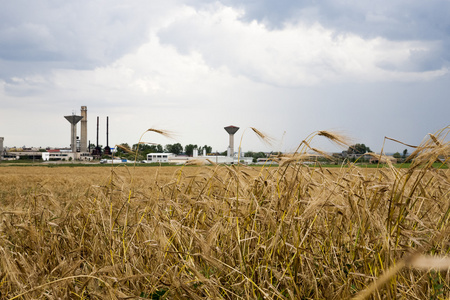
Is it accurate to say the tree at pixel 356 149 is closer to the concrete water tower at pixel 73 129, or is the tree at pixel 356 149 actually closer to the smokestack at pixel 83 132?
the concrete water tower at pixel 73 129

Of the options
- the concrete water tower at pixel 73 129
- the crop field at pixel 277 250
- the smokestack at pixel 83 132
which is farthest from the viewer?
the smokestack at pixel 83 132

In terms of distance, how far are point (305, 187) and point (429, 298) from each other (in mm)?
1002

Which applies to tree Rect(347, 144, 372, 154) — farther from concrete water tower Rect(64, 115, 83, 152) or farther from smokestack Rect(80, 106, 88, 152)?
smokestack Rect(80, 106, 88, 152)

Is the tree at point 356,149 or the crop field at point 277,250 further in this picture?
the tree at point 356,149

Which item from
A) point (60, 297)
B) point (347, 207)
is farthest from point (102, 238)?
point (347, 207)

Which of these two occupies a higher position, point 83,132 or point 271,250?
point 83,132

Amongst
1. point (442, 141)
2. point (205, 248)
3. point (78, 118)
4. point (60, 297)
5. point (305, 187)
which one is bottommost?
point (60, 297)

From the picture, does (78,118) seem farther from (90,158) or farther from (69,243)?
(69,243)

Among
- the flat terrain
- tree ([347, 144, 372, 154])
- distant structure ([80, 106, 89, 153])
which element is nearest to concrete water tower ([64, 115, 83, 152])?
distant structure ([80, 106, 89, 153])

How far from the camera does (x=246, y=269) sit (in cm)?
226

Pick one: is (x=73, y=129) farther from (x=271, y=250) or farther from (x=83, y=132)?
(x=271, y=250)

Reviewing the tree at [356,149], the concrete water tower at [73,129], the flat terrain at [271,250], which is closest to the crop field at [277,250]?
the flat terrain at [271,250]

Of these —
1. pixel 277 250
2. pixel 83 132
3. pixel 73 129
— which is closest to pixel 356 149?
pixel 277 250

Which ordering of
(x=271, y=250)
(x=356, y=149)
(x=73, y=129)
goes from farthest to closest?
(x=73, y=129) < (x=356, y=149) < (x=271, y=250)
